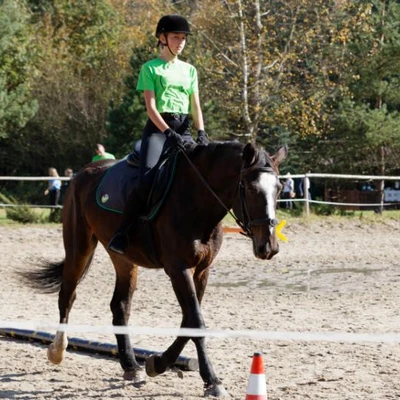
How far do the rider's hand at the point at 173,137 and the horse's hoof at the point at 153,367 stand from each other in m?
1.69

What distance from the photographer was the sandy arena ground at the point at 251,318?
7.00 meters

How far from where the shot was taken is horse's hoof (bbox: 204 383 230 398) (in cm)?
656

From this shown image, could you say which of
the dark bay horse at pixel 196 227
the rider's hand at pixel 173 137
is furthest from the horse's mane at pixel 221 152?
the rider's hand at pixel 173 137

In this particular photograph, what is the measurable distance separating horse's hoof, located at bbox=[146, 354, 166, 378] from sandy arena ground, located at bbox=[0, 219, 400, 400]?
122 mm

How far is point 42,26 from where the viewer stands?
5541 centimetres

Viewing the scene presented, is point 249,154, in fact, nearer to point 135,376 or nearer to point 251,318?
point 135,376

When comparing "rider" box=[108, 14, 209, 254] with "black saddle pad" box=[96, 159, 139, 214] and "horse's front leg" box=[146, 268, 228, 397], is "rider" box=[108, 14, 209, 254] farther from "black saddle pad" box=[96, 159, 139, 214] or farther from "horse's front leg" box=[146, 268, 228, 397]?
"horse's front leg" box=[146, 268, 228, 397]

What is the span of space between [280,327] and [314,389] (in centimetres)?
271

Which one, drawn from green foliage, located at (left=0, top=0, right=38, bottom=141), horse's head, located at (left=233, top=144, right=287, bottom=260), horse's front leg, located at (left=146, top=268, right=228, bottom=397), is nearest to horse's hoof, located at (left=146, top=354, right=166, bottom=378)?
horse's front leg, located at (left=146, top=268, right=228, bottom=397)

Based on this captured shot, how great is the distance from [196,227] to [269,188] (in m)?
0.78

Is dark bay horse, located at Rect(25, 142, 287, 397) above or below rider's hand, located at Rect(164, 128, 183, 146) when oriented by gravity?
below

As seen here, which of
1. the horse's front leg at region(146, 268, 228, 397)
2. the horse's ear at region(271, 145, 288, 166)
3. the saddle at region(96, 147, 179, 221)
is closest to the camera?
the horse's front leg at region(146, 268, 228, 397)

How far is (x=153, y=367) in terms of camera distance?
23.2 ft

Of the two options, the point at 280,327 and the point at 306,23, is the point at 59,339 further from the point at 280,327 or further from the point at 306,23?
the point at 306,23
